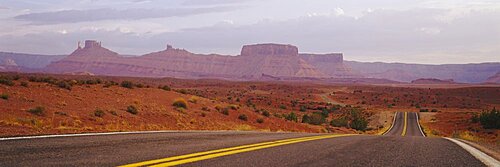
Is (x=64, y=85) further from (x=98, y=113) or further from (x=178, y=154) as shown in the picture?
(x=178, y=154)

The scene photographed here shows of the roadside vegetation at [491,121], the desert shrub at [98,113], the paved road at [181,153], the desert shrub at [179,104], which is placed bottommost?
the roadside vegetation at [491,121]

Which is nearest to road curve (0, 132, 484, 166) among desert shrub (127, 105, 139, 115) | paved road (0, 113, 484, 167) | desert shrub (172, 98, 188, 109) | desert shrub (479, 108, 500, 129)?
paved road (0, 113, 484, 167)

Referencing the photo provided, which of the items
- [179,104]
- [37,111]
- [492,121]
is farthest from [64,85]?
[492,121]

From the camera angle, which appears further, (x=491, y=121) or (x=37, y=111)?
(x=491, y=121)

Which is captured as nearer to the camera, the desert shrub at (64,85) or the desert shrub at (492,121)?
the desert shrub at (64,85)

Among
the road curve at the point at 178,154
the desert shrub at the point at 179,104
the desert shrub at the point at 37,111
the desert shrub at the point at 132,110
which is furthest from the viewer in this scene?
the desert shrub at the point at 179,104

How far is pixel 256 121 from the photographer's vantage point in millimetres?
34156

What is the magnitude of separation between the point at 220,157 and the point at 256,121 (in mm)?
25795

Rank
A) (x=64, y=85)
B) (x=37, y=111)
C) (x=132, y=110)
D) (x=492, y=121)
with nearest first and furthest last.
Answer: (x=37, y=111) < (x=132, y=110) < (x=64, y=85) < (x=492, y=121)

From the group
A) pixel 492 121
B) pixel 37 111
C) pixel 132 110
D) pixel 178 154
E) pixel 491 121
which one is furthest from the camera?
pixel 491 121

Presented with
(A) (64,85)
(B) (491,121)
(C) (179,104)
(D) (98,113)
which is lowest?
(B) (491,121)

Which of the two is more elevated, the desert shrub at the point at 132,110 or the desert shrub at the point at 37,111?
the desert shrub at the point at 37,111

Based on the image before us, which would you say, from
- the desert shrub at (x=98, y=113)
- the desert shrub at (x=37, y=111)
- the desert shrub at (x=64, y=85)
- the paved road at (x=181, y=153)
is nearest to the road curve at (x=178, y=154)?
the paved road at (x=181, y=153)

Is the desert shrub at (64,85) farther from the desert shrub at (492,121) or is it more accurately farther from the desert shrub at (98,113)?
the desert shrub at (492,121)
